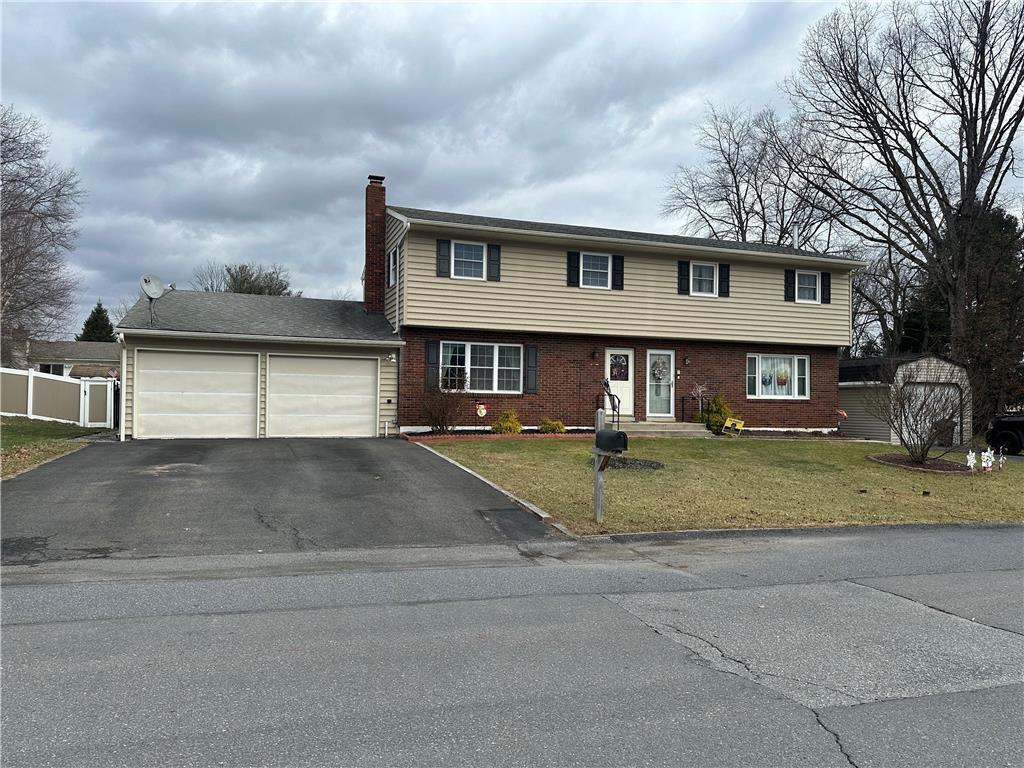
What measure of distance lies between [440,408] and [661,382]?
23.3 feet

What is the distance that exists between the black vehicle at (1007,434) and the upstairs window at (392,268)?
19224 mm

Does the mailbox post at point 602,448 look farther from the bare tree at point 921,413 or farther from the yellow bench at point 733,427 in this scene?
the yellow bench at point 733,427

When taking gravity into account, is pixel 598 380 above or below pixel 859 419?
above

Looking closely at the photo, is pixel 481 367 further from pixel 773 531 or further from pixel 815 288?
pixel 773 531

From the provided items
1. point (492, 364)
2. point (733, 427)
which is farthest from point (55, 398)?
point (733, 427)

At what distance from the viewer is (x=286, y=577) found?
6980mm

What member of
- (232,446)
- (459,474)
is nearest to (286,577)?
(459,474)

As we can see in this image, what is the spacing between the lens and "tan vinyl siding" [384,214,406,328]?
771 inches

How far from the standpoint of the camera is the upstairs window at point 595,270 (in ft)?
68.5

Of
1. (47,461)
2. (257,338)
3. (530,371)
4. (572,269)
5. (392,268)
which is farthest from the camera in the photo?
A: (392,268)

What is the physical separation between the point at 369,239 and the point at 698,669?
19121 mm

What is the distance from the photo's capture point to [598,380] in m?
21.2

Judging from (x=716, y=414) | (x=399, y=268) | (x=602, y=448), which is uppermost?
(x=399, y=268)

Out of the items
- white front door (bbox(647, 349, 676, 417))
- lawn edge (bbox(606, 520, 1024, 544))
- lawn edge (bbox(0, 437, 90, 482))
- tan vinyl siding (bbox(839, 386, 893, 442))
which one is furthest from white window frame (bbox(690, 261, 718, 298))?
lawn edge (bbox(0, 437, 90, 482))
